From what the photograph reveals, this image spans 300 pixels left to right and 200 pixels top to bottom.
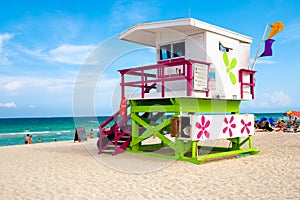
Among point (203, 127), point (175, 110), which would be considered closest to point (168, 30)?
point (175, 110)

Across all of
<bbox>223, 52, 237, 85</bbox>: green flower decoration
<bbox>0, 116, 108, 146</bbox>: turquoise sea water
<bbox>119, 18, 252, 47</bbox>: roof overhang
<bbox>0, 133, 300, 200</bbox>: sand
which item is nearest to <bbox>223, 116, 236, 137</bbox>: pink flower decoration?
<bbox>0, 133, 300, 200</bbox>: sand

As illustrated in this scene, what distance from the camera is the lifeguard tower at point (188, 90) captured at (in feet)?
35.8

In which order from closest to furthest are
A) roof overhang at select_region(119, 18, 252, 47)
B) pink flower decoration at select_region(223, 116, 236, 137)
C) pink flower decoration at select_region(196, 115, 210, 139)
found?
pink flower decoration at select_region(196, 115, 210, 139) → roof overhang at select_region(119, 18, 252, 47) → pink flower decoration at select_region(223, 116, 236, 137)

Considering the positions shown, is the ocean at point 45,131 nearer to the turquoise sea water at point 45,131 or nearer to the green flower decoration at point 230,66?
the turquoise sea water at point 45,131

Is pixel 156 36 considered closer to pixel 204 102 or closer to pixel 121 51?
pixel 121 51

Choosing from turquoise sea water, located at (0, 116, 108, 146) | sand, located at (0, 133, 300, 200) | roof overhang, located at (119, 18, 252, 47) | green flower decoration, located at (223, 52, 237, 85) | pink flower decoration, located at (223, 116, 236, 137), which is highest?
roof overhang, located at (119, 18, 252, 47)

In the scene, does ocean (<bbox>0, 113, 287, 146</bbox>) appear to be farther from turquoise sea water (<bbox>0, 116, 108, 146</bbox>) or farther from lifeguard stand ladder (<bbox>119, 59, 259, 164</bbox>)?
lifeguard stand ladder (<bbox>119, 59, 259, 164</bbox>)

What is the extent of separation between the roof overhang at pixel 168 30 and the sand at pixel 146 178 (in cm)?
496

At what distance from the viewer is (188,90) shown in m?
10.6

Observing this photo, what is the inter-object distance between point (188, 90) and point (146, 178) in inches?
136

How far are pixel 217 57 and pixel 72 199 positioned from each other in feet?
25.9

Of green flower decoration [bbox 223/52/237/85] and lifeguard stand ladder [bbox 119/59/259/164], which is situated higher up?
green flower decoration [bbox 223/52/237/85]

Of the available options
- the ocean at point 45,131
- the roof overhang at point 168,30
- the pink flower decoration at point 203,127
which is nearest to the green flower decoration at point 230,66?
the roof overhang at point 168,30

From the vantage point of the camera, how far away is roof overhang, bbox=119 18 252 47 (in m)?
11.6
